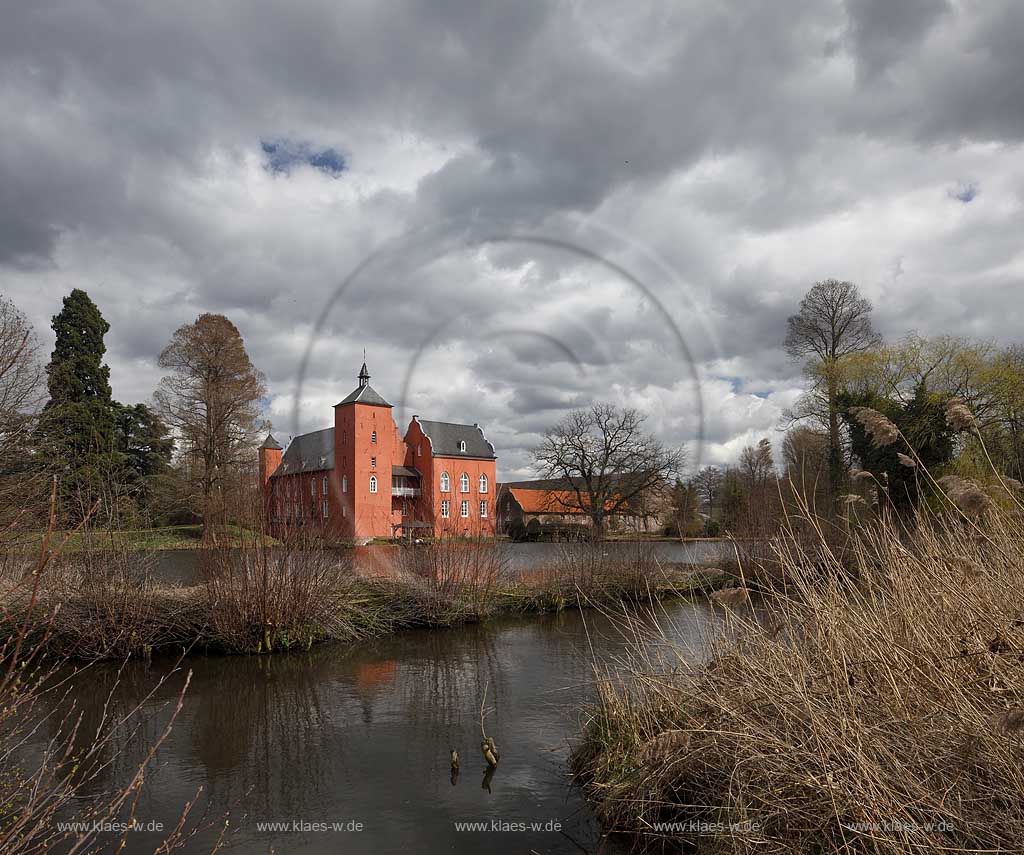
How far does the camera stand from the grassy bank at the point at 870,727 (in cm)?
335

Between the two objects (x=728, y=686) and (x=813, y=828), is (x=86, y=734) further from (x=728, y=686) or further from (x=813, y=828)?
(x=813, y=828)

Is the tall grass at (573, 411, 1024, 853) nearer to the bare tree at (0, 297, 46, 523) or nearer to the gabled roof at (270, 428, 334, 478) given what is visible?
the bare tree at (0, 297, 46, 523)

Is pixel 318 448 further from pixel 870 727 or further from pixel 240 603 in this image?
pixel 870 727

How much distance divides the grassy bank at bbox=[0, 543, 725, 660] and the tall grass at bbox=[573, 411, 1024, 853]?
5.58m

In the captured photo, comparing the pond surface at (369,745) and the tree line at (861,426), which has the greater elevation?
the tree line at (861,426)

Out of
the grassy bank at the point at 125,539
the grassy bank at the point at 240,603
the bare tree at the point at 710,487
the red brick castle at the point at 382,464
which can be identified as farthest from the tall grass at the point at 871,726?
the red brick castle at the point at 382,464

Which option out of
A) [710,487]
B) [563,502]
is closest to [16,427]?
[710,487]

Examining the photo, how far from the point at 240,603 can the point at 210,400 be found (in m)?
27.3

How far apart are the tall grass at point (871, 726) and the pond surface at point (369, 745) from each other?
1021mm

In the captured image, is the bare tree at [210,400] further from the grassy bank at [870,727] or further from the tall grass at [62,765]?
the grassy bank at [870,727]

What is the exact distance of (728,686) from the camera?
5141mm

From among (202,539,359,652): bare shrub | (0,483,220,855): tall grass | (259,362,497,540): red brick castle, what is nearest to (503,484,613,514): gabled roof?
(259,362,497,540): red brick castle

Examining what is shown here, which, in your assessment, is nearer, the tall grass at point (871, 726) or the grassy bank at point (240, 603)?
the tall grass at point (871, 726)

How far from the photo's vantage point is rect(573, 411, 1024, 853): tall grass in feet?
11.0
